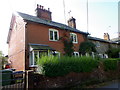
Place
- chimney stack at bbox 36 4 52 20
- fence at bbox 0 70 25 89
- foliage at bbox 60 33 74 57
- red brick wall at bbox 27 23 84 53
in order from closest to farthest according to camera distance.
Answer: fence at bbox 0 70 25 89
red brick wall at bbox 27 23 84 53
foliage at bbox 60 33 74 57
chimney stack at bbox 36 4 52 20

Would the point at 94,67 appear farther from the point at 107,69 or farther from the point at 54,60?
the point at 54,60

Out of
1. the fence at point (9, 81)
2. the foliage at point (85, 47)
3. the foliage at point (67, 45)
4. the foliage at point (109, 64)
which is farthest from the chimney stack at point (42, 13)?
the fence at point (9, 81)

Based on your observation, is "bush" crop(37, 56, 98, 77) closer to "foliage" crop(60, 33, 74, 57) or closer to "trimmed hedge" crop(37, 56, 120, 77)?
"trimmed hedge" crop(37, 56, 120, 77)

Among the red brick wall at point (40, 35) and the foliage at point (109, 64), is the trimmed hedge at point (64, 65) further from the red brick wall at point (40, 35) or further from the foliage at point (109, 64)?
the red brick wall at point (40, 35)

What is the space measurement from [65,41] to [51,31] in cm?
268

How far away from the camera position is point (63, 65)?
347 inches

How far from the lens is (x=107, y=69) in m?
12.7

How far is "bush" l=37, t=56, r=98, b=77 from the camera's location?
7898mm

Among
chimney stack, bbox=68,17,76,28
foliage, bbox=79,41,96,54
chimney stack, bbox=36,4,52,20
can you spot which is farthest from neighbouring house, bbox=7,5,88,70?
chimney stack, bbox=68,17,76,28

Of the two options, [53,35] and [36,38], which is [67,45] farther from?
[36,38]

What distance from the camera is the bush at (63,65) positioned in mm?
7898

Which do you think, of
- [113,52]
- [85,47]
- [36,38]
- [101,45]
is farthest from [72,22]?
[113,52]

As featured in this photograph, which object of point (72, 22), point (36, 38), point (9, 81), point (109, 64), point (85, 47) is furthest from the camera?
point (72, 22)

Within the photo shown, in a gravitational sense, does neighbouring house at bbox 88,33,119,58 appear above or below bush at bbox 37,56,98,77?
above
